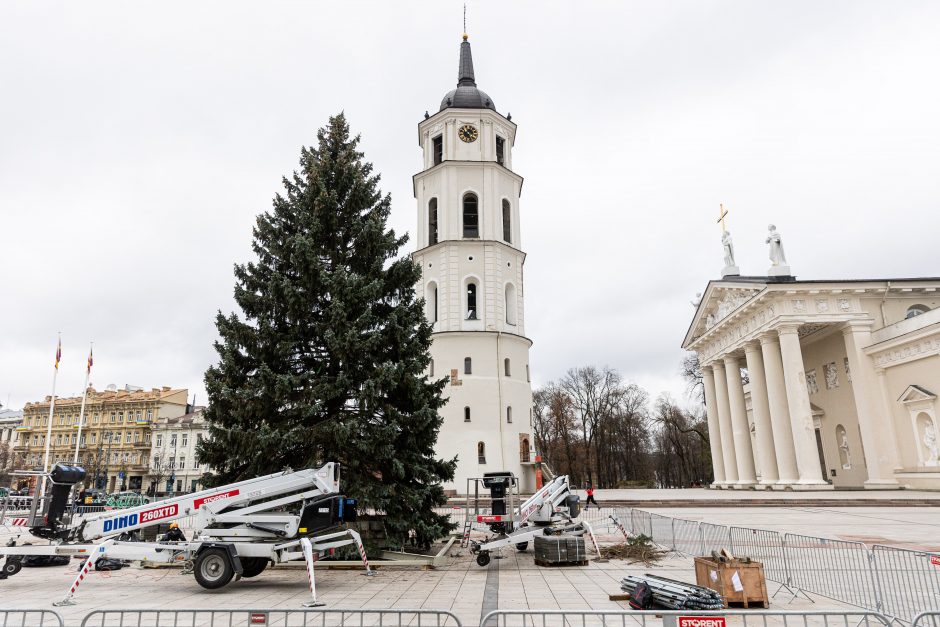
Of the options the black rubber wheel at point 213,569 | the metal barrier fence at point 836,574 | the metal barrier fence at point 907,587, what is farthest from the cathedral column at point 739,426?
the black rubber wheel at point 213,569

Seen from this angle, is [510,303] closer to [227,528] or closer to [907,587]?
[227,528]

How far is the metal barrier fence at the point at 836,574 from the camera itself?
29.9ft

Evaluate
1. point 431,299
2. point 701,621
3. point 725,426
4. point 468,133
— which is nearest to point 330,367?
point 701,621

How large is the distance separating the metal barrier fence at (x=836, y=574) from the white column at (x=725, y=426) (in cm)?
3188

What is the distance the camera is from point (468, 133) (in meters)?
40.8

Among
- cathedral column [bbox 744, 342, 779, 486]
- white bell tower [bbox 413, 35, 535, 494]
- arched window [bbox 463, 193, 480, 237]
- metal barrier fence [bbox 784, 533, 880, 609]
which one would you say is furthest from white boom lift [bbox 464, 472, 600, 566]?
arched window [bbox 463, 193, 480, 237]

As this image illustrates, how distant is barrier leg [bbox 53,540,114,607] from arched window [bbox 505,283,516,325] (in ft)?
99.5

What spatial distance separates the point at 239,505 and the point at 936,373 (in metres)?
33.4

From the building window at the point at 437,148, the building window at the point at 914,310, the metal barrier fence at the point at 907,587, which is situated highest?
the building window at the point at 437,148

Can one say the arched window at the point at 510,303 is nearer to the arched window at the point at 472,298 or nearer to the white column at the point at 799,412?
the arched window at the point at 472,298

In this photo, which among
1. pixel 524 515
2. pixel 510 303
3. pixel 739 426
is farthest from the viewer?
pixel 739 426

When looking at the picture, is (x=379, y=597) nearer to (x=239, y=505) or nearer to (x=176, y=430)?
(x=239, y=505)

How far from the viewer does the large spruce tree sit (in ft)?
42.0

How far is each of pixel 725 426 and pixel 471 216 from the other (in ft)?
76.5
